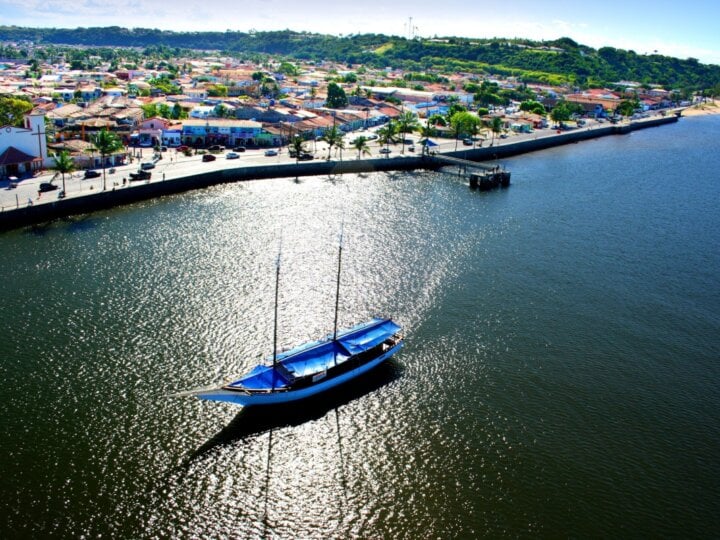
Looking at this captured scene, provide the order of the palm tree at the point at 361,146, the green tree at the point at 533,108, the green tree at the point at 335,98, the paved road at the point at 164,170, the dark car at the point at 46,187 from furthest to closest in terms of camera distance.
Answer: the green tree at the point at 533,108 → the green tree at the point at 335,98 → the palm tree at the point at 361,146 → the dark car at the point at 46,187 → the paved road at the point at 164,170

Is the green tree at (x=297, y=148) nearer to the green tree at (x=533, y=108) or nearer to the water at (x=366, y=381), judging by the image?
the water at (x=366, y=381)

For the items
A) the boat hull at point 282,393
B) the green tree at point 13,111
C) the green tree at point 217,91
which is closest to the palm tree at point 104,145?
the green tree at point 13,111

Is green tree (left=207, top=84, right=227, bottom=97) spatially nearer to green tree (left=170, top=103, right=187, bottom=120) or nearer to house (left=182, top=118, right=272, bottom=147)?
green tree (left=170, top=103, right=187, bottom=120)

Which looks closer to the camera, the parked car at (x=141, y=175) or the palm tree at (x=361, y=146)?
the parked car at (x=141, y=175)

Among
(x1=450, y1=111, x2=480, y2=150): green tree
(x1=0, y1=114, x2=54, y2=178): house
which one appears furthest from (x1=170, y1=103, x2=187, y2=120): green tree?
(x1=450, y1=111, x2=480, y2=150): green tree

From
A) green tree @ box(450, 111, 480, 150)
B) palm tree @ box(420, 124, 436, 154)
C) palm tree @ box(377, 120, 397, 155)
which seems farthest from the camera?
green tree @ box(450, 111, 480, 150)

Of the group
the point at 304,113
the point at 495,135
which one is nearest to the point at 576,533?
the point at 304,113

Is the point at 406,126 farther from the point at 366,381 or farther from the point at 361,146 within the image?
the point at 366,381

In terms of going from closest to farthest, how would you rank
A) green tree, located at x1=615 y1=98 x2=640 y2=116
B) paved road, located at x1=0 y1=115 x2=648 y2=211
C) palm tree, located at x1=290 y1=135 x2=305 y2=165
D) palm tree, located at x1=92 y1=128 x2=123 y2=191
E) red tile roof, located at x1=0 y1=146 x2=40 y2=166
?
1. paved road, located at x1=0 y1=115 x2=648 y2=211
2. red tile roof, located at x1=0 y1=146 x2=40 y2=166
3. palm tree, located at x1=92 y1=128 x2=123 y2=191
4. palm tree, located at x1=290 y1=135 x2=305 y2=165
5. green tree, located at x1=615 y1=98 x2=640 y2=116
